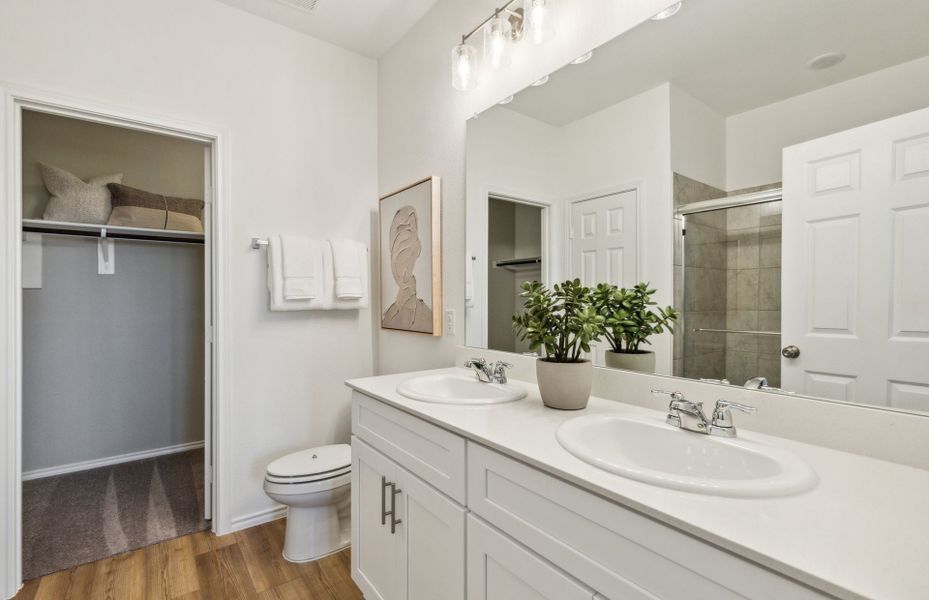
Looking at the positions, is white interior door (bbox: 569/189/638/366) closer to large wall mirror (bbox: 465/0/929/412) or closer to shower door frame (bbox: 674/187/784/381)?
large wall mirror (bbox: 465/0/929/412)

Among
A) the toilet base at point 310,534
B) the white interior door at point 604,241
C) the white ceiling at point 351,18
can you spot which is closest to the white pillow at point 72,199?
Answer: the white ceiling at point 351,18

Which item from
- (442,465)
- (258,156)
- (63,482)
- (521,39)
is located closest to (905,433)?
(442,465)

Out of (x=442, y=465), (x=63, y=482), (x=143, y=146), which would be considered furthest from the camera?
(x=143, y=146)

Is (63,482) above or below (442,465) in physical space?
below

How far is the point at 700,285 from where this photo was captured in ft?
3.82

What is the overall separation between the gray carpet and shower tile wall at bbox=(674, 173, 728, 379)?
235 centimetres

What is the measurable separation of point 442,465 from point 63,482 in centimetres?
286

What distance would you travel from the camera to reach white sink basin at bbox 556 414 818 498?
0.70 meters

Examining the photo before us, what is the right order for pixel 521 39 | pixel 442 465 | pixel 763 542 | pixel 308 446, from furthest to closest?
pixel 308 446 < pixel 521 39 < pixel 442 465 < pixel 763 542

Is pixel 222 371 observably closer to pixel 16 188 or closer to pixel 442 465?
pixel 16 188

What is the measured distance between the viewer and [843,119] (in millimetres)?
934

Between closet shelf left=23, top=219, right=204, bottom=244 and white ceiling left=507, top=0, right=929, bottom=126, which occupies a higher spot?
white ceiling left=507, top=0, right=929, bottom=126

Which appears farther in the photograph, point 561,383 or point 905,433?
point 561,383

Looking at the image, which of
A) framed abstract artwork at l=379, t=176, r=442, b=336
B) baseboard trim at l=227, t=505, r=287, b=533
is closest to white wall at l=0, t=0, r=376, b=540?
baseboard trim at l=227, t=505, r=287, b=533
